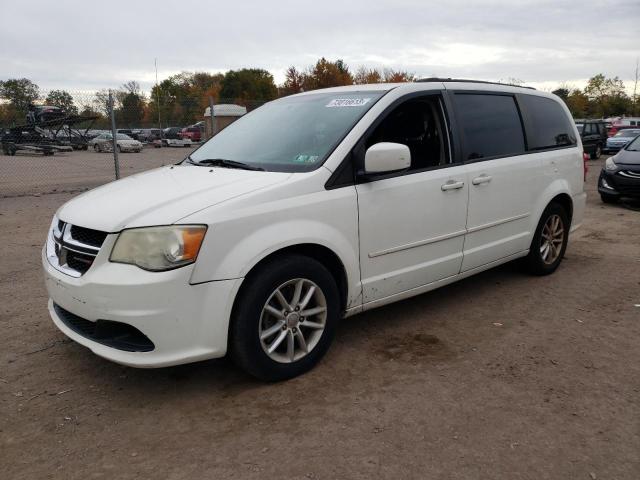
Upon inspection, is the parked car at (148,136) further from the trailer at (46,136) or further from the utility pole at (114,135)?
the utility pole at (114,135)

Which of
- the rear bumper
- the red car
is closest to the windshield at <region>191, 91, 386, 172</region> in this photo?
the rear bumper

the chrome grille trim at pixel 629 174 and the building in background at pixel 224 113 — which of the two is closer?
the chrome grille trim at pixel 629 174

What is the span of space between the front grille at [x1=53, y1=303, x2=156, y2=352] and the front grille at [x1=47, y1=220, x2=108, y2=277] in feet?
0.95

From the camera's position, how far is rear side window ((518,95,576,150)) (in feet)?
16.4

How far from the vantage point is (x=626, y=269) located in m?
5.67

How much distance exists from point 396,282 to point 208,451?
1.73 metres

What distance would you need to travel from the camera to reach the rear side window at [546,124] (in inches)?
196

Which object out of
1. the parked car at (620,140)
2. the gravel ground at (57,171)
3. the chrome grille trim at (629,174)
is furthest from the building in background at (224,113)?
the parked car at (620,140)

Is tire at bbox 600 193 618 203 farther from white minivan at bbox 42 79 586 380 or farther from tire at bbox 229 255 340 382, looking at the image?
tire at bbox 229 255 340 382

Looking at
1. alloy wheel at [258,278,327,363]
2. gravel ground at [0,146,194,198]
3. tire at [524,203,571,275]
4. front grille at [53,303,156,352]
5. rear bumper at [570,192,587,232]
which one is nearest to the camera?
front grille at [53,303,156,352]

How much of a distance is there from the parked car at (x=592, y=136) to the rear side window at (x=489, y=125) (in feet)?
61.6

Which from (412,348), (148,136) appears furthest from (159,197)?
(148,136)

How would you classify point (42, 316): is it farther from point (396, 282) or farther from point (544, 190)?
point (544, 190)

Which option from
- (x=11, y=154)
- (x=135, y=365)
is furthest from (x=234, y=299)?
(x=11, y=154)
